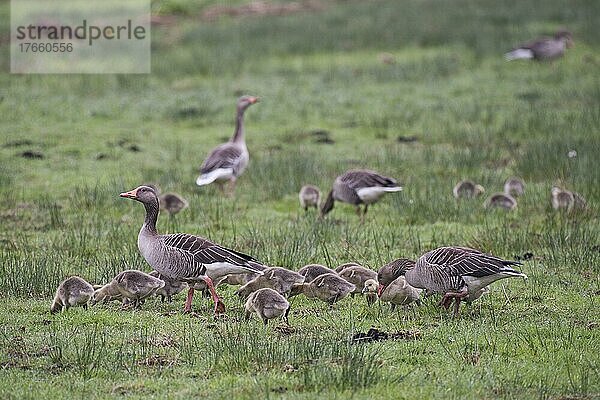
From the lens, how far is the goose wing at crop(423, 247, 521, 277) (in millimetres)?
8820

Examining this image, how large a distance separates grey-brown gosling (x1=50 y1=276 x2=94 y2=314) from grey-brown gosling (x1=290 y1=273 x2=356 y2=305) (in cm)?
206

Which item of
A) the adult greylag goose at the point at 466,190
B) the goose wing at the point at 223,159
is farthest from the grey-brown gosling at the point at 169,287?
the adult greylag goose at the point at 466,190

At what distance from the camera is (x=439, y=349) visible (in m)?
8.09

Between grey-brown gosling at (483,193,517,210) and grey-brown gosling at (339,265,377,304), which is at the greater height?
grey-brown gosling at (483,193,517,210)

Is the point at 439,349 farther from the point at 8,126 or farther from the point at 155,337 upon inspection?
the point at 8,126

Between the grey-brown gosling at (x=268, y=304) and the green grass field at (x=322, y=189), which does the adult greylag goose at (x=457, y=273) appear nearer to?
the green grass field at (x=322, y=189)

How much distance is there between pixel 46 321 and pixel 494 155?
10.5 metres

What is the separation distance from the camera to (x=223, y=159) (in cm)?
1520

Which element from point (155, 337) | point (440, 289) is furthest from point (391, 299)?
point (155, 337)

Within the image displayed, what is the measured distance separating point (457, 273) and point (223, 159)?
22.5 feet

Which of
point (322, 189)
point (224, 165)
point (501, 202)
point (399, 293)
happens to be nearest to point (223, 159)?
point (224, 165)

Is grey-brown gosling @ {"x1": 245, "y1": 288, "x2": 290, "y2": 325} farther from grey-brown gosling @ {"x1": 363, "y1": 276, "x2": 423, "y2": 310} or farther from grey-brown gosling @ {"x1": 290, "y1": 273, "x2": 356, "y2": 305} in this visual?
grey-brown gosling @ {"x1": 363, "y1": 276, "x2": 423, "y2": 310}

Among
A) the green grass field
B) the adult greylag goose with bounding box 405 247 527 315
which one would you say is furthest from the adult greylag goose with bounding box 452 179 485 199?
the adult greylag goose with bounding box 405 247 527 315

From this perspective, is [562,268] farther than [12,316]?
Yes
